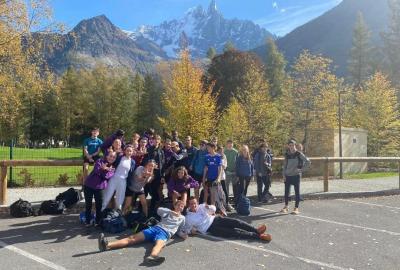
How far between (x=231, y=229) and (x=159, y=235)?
152cm

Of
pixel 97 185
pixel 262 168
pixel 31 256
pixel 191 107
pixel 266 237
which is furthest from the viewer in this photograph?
pixel 191 107

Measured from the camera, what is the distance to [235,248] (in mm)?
7844

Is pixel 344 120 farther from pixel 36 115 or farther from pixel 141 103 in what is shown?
pixel 36 115

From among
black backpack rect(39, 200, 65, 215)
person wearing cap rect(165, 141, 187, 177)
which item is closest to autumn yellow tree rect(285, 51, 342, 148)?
person wearing cap rect(165, 141, 187, 177)

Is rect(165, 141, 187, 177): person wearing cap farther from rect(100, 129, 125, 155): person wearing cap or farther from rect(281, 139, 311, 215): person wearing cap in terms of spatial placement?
rect(281, 139, 311, 215): person wearing cap

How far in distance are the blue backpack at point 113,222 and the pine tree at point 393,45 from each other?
51.8m

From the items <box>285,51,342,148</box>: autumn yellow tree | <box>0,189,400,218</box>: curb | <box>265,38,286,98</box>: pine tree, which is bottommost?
<box>0,189,400,218</box>: curb

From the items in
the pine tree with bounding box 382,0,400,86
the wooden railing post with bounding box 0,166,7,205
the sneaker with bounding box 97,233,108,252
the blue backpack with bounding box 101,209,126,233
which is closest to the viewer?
the sneaker with bounding box 97,233,108,252

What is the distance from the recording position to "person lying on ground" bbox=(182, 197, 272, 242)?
8.52m

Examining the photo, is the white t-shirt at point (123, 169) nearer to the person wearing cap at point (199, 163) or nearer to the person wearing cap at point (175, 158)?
the person wearing cap at point (175, 158)

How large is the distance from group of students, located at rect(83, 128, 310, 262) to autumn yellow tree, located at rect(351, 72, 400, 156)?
24.3m

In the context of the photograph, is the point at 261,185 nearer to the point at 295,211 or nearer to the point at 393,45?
the point at 295,211

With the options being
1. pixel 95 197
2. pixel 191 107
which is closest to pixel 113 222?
pixel 95 197

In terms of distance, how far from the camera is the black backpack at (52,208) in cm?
1023
